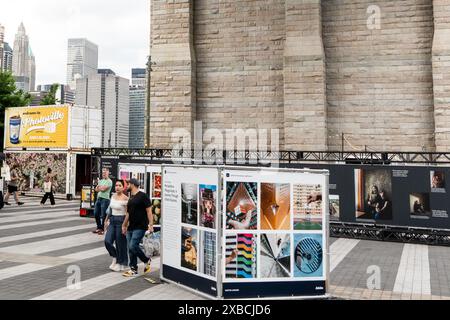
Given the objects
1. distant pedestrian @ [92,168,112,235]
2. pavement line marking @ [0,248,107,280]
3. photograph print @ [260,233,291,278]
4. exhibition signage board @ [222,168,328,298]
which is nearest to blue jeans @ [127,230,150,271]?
pavement line marking @ [0,248,107,280]

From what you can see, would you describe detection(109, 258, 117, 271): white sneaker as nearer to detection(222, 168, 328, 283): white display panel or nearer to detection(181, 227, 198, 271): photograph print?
detection(181, 227, 198, 271): photograph print

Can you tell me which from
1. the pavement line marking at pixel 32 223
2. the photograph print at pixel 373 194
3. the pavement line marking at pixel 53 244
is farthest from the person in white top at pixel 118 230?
the photograph print at pixel 373 194

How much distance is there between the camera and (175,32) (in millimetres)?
20750

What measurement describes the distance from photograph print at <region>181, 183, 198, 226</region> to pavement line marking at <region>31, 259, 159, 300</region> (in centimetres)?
174

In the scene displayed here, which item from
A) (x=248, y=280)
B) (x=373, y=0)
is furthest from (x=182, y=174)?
(x=373, y=0)

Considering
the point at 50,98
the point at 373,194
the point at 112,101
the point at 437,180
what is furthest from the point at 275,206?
the point at 112,101

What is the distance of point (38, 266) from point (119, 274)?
69.6 inches

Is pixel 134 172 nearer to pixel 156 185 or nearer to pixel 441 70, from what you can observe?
pixel 156 185

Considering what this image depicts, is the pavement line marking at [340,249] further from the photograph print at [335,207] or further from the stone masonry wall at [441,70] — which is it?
the stone masonry wall at [441,70]

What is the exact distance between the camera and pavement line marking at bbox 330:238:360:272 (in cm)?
1000

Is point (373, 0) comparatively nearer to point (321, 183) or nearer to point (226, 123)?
point (226, 123)

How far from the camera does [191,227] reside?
686cm

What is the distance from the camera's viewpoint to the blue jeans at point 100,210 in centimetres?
1244
